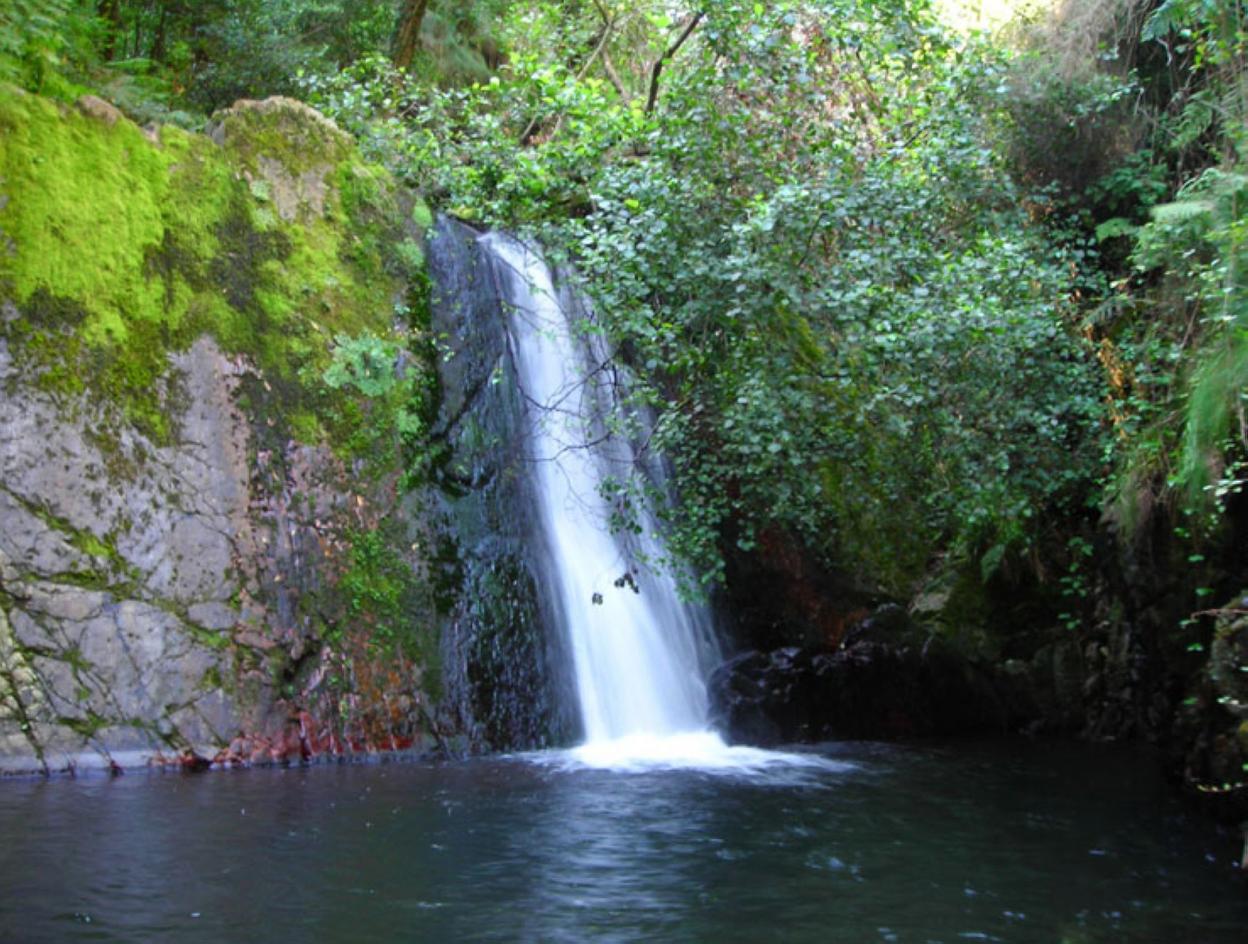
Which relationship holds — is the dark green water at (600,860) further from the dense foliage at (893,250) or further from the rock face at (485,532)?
the dense foliage at (893,250)

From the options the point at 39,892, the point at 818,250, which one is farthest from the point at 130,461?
the point at 818,250

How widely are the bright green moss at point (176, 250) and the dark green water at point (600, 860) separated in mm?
3372

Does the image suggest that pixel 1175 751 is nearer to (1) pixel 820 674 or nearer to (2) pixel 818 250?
(1) pixel 820 674

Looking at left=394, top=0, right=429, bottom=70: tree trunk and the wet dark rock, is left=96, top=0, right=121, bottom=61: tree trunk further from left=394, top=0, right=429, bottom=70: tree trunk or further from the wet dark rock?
the wet dark rock

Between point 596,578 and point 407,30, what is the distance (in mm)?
8221

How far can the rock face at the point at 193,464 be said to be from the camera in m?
8.75

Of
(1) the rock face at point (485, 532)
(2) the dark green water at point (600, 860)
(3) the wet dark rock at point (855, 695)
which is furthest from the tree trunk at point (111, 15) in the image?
(3) the wet dark rock at point (855, 695)

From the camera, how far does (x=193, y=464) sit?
31.4 ft

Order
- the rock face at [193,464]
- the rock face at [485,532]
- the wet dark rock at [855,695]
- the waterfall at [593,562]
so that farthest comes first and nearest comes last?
the wet dark rock at [855,695], the waterfall at [593,562], the rock face at [485,532], the rock face at [193,464]

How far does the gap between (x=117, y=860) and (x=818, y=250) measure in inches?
273

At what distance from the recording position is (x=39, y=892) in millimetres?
5465

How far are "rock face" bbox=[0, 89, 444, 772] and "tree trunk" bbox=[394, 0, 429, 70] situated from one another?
14.8ft

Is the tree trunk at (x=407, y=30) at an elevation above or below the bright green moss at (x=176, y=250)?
above

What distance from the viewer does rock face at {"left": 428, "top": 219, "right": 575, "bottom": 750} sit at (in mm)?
10141
